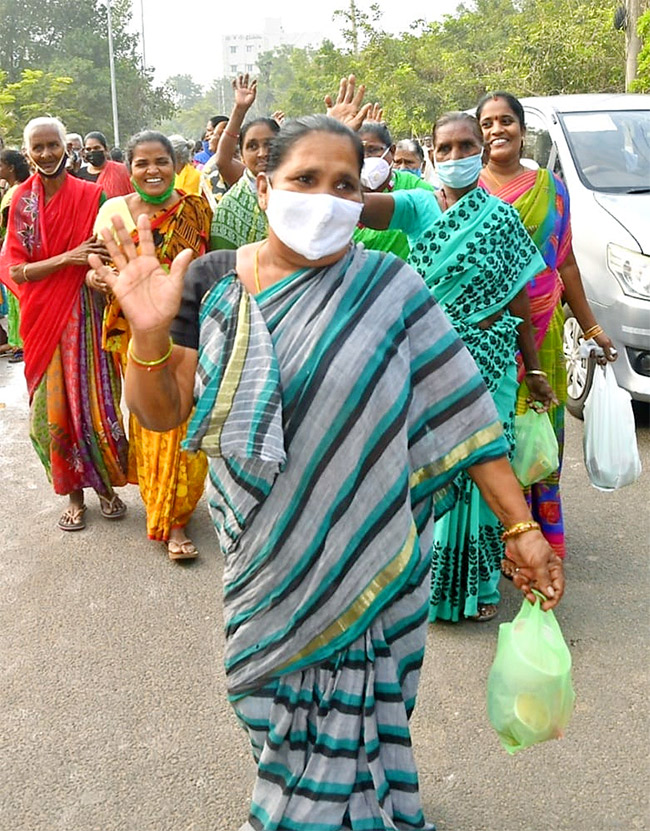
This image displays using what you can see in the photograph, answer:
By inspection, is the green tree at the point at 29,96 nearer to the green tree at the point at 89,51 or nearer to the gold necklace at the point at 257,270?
the green tree at the point at 89,51

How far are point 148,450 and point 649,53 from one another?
1034cm

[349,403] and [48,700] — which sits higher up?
[349,403]

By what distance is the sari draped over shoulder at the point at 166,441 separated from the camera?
4254 mm

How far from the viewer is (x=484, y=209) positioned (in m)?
3.22

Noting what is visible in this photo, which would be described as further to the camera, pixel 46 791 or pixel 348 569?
pixel 46 791

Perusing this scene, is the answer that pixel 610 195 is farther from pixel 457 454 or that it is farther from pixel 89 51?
pixel 89 51

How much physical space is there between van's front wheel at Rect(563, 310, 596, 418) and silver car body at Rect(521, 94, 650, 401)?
1.42 ft

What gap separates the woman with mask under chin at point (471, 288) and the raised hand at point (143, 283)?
4.60ft

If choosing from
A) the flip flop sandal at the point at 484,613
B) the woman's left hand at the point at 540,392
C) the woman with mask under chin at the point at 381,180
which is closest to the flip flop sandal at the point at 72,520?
the woman with mask under chin at the point at 381,180

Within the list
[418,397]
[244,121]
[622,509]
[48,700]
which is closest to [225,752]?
[48,700]

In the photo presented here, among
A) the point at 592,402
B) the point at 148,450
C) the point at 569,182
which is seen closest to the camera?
the point at 592,402

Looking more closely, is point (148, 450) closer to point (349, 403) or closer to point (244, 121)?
point (244, 121)

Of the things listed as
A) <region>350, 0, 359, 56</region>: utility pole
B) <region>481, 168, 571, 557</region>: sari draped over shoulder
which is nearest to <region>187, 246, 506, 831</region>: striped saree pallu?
<region>481, 168, 571, 557</region>: sari draped over shoulder

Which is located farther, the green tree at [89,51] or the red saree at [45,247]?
the green tree at [89,51]
